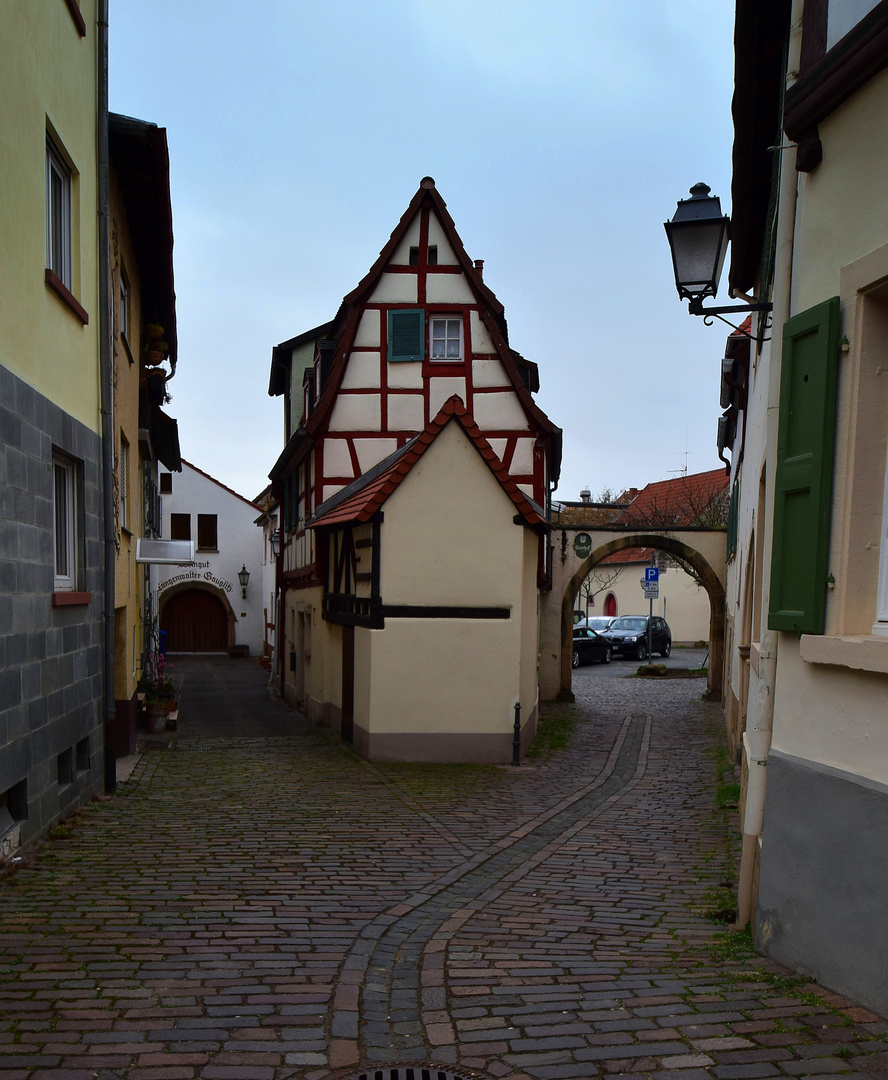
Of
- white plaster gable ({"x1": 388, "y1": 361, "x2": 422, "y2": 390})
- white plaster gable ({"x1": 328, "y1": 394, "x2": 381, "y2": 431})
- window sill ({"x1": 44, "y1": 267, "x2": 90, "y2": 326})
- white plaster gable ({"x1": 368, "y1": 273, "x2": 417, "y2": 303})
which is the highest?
white plaster gable ({"x1": 368, "y1": 273, "x2": 417, "y2": 303})

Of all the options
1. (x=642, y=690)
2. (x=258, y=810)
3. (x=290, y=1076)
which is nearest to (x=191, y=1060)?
(x=290, y=1076)

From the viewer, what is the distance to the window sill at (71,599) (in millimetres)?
8242

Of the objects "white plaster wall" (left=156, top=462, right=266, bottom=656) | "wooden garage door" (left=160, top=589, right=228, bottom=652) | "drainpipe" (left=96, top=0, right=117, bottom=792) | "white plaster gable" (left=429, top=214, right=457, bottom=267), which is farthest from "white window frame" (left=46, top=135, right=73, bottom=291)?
"wooden garage door" (left=160, top=589, right=228, bottom=652)

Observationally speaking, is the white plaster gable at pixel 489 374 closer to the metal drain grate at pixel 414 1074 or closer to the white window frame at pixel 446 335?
the white window frame at pixel 446 335

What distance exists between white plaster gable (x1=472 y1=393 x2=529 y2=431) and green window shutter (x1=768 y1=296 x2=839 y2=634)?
12.1 meters

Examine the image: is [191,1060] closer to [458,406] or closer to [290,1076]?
[290,1076]

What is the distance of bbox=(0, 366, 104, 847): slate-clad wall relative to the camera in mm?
6961

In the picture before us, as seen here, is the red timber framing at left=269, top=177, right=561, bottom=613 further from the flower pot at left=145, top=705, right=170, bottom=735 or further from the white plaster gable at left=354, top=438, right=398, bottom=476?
the flower pot at left=145, top=705, right=170, bottom=735

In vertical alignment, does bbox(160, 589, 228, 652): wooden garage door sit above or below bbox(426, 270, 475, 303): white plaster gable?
below

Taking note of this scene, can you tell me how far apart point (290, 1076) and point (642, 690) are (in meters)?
21.1

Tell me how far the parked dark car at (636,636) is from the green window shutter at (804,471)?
30009mm

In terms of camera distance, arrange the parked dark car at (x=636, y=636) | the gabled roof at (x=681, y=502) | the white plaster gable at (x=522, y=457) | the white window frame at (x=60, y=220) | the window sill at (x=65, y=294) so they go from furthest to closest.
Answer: the gabled roof at (x=681, y=502) → the parked dark car at (x=636, y=636) → the white plaster gable at (x=522, y=457) → the white window frame at (x=60, y=220) → the window sill at (x=65, y=294)

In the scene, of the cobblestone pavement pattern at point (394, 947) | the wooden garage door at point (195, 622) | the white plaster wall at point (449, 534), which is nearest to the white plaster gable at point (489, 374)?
the white plaster wall at point (449, 534)

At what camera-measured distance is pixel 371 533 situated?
1341cm
